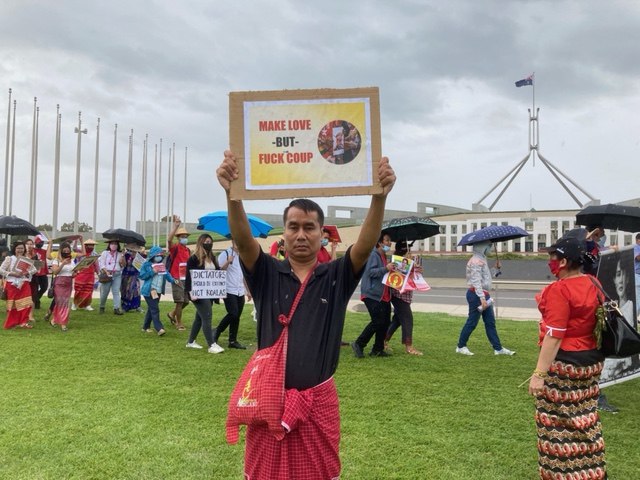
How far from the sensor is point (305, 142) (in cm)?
228

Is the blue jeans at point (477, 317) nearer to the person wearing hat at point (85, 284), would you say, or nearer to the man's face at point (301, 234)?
the man's face at point (301, 234)

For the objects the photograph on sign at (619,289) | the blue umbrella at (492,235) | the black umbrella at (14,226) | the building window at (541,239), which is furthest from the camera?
the building window at (541,239)

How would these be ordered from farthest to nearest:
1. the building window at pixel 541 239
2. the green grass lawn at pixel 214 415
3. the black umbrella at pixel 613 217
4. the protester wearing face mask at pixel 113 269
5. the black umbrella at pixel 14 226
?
the building window at pixel 541 239 < the black umbrella at pixel 14 226 < the protester wearing face mask at pixel 113 269 < the black umbrella at pixel 613 217 < the green grass lawn at pixel 214 415

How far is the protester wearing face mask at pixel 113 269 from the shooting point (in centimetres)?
1214

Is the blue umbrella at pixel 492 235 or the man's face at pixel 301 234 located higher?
the blue umbrella at pixel 492 235

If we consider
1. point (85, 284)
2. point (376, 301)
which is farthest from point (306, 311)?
point (85, 284)

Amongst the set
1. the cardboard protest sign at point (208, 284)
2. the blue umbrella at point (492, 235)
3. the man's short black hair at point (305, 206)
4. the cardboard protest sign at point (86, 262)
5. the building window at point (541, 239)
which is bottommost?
the cardboard protest sign at point (208, 284)

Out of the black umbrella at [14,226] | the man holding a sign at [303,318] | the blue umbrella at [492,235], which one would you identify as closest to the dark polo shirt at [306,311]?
the man holding a sign at [303,318]

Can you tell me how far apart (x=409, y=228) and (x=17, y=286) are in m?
7.53

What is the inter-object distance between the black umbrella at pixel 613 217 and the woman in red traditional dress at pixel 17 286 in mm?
9877

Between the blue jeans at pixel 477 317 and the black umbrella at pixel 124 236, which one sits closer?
the blue jeans at pixel 477 317

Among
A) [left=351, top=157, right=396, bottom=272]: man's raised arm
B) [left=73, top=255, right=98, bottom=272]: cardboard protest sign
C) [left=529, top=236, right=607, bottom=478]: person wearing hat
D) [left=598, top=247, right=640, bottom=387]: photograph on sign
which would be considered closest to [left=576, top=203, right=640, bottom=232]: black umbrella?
[left=598, top=247, right=640, bottom=387]: photograph on sign

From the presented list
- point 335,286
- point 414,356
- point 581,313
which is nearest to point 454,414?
point 581,313

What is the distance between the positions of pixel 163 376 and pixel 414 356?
3718mm
